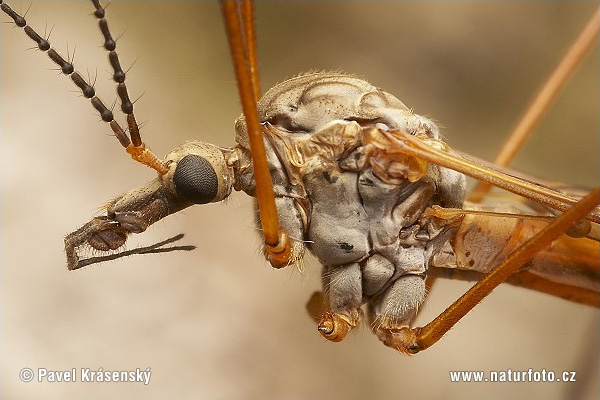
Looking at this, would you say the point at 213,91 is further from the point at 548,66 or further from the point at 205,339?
the point at 548,66

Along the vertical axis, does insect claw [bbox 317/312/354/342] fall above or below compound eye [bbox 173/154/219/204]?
below

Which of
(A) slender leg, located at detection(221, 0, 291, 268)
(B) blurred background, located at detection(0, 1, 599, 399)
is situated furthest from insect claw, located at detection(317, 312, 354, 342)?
(B) blurred background, located at detection(0, 1, 599, 399)

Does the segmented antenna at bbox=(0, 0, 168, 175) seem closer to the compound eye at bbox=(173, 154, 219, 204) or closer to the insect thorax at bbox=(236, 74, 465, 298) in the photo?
the compound eye at bbox=(173, 154, 219, 204)

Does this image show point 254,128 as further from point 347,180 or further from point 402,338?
point 402,338

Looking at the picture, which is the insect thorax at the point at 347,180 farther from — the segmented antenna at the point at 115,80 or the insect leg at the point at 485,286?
the segmented antenna at the point at 115,80

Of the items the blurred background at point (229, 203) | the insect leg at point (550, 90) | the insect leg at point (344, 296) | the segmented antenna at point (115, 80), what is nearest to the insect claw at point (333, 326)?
the insect leg at point (344, 296)

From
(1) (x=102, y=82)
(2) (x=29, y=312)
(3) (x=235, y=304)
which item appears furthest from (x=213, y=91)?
(2) (x=29, y=312)
